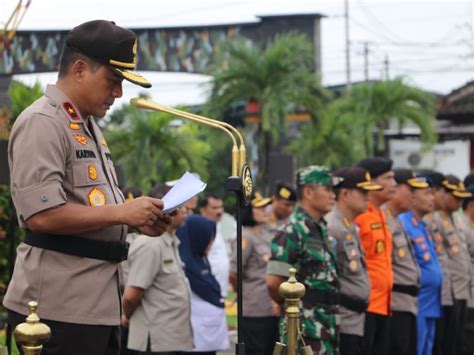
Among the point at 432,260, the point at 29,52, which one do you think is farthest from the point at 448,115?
the point at 432,260

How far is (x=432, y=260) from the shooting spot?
991 centimetres

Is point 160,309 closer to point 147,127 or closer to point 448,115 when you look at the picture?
point 147,127

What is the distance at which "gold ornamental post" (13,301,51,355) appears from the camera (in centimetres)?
360

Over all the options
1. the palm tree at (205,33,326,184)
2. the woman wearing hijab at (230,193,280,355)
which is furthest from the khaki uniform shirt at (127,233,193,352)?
the palm tree at (205,33,326,184)

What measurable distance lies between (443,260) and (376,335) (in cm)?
192

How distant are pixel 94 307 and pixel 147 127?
19.8 metres

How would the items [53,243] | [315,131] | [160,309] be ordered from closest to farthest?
[53,243] < [160,309] < [315,131]

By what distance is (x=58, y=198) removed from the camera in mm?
3914

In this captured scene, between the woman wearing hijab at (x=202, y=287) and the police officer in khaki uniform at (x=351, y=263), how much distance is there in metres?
1.19

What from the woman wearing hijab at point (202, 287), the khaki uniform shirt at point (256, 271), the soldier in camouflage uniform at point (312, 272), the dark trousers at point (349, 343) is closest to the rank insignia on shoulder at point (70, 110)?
the soldier in camouflage uniform at point (312, 272)

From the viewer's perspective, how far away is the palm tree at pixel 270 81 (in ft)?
88.2

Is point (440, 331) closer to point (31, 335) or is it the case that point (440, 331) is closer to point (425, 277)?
point (425, 277)

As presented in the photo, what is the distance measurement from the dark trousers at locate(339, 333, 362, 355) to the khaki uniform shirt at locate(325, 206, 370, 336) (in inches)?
1.5

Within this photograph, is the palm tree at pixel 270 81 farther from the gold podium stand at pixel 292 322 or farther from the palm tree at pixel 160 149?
the gold podium stand at pixel 292 322
